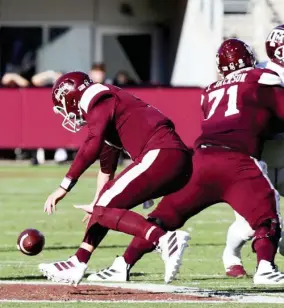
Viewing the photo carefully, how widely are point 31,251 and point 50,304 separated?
112 centimetres

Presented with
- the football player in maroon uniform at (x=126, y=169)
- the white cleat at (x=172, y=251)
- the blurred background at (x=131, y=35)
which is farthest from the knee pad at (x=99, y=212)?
the blurred background at (x=131, y=35)

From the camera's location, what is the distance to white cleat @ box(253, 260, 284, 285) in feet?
22.9

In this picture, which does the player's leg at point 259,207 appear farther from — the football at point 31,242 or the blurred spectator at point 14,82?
the blurred spectator at point 14,82

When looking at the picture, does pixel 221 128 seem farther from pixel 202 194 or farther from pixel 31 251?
pixel 31 251

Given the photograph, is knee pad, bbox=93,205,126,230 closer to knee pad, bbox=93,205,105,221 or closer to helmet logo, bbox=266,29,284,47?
knee pad, bbox=93,205,105,221

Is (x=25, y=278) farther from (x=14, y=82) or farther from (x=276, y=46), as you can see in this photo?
(x=14, y=82)

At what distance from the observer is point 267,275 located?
6992 millimetres

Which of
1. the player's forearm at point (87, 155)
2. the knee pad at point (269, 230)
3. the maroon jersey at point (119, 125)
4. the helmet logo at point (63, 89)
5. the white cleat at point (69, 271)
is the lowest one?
the white cleat at point (69, 271)

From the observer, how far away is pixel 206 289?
271 inches

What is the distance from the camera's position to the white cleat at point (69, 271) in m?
6.51

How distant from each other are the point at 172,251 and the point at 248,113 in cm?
132

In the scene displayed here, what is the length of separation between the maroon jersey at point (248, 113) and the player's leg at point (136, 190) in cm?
64

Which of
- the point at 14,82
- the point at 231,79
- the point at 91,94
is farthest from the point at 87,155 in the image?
the point at 14,82

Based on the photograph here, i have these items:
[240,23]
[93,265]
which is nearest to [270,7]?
[240,23]
